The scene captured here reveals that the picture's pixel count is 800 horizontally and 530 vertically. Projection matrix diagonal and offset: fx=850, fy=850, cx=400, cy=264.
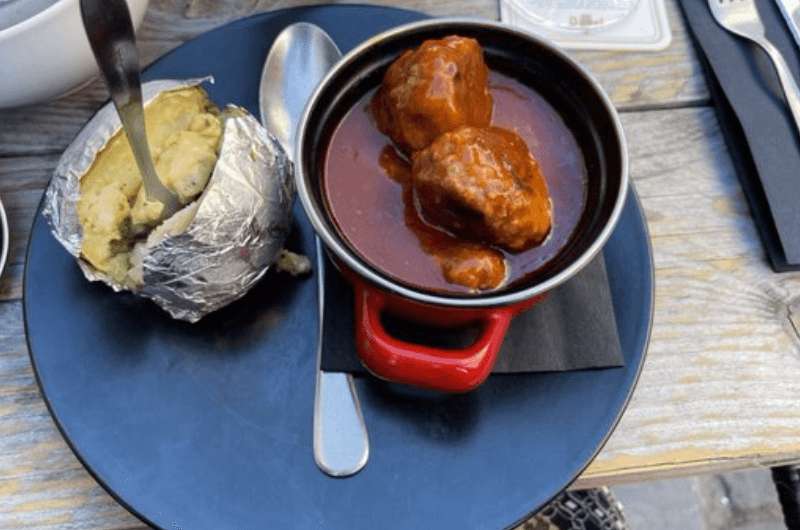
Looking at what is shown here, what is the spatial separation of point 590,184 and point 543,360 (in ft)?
0.52

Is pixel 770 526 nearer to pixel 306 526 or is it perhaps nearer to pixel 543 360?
pixel 543 360

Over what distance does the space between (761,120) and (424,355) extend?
0.49 metres

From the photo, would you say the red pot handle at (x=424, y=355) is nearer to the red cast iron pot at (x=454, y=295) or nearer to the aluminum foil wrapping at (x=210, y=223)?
the red cast iron pot at (x=454, y=295)

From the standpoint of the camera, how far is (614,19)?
0.98 m

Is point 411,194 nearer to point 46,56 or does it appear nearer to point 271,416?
point 271,416

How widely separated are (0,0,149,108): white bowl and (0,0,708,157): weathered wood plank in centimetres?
5

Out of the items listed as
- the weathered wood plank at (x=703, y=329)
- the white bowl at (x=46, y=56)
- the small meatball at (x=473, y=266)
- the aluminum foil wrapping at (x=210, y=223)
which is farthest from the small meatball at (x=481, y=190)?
the white bowl at (x=46, y=56)

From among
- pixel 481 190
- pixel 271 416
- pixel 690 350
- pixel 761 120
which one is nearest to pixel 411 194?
pixel 481 190

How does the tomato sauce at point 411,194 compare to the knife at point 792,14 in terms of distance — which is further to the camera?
the knife at point 792,14

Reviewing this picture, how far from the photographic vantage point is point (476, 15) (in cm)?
97

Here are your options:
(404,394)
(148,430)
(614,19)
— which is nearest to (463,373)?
(404,394)

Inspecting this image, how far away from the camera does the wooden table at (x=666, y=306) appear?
77 centimetres

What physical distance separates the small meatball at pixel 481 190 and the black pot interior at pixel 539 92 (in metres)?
0.04

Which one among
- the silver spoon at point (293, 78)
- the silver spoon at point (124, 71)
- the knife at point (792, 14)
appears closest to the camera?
the silver spoon at point (124, 71)
